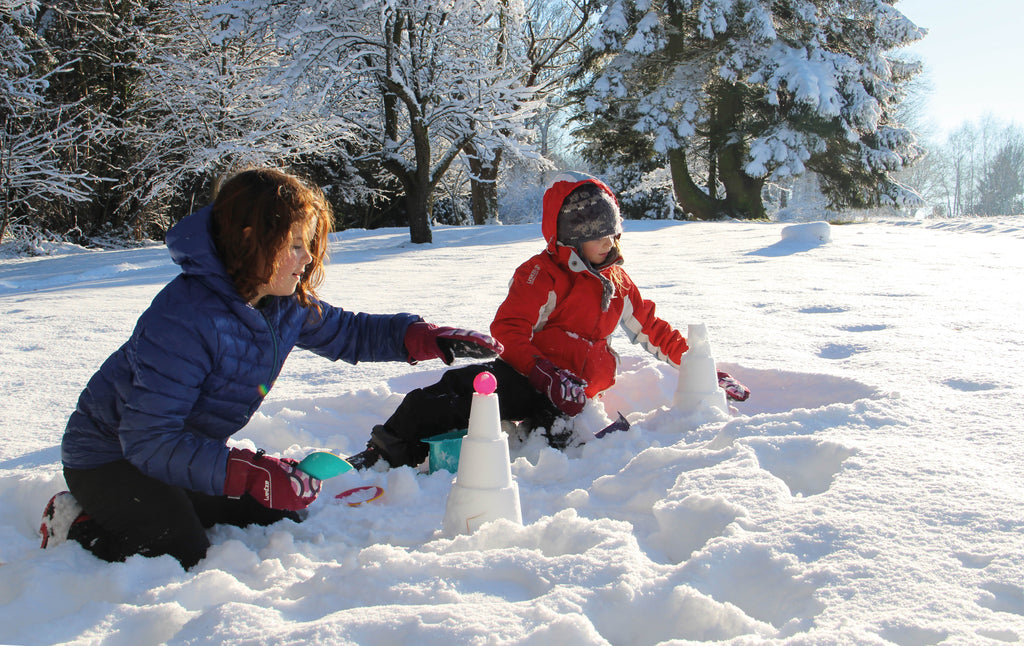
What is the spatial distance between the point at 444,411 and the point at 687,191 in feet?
53.2

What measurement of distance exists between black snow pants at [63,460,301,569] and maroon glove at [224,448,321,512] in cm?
19

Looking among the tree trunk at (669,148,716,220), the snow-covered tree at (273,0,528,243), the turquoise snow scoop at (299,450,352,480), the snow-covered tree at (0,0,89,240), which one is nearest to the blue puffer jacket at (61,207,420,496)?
the turquoise snow scoop at (299,450,352,480)

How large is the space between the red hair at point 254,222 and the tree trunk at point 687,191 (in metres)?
16.6

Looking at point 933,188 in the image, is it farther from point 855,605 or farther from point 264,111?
point 855,605

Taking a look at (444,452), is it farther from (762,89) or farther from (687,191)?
(687,191)

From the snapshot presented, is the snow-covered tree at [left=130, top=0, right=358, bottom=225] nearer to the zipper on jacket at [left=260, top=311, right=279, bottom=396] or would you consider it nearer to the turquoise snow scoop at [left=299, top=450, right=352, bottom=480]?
the zipper on jacket at [left=260, top=311, right=279, bottom=396]

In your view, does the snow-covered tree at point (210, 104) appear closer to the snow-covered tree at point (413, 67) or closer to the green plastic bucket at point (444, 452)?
the snow-covered tree at point (413, 67)

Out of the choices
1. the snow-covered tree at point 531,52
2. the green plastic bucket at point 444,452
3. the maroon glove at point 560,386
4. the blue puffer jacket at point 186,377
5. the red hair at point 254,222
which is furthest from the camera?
the snow-covered tree at point 531,52

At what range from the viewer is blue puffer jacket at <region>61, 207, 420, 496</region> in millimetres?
1651

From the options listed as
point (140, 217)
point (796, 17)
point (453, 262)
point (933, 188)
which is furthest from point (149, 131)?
point (933, 188)

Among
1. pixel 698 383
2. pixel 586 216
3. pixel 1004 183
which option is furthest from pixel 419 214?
pixel 1004 183

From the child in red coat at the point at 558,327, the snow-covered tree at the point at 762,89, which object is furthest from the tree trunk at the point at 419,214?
the child in red coat at the point at 558,327

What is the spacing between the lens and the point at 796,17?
15.5 meters

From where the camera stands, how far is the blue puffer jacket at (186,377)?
165 cm
